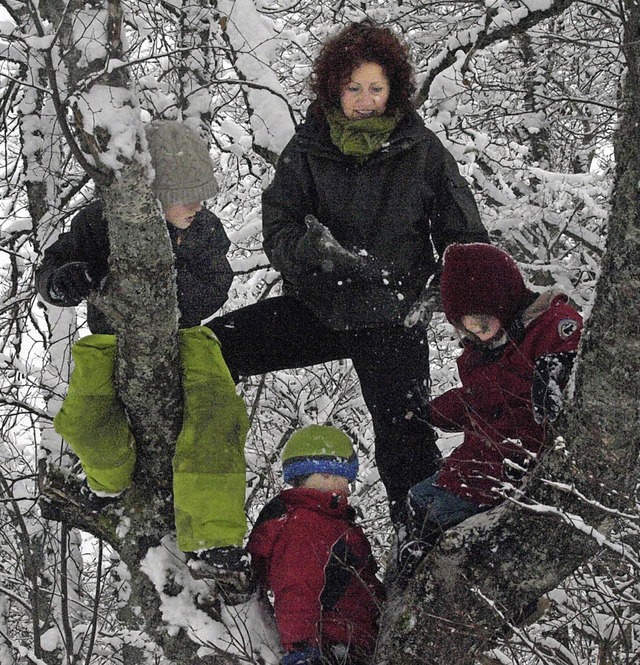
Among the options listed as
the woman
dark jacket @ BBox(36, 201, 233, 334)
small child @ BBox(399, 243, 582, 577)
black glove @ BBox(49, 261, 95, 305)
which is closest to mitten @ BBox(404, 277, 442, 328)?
the woman

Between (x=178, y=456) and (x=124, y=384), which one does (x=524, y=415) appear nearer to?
(x=178, y=456)

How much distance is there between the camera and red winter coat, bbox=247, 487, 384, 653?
94.0 inches

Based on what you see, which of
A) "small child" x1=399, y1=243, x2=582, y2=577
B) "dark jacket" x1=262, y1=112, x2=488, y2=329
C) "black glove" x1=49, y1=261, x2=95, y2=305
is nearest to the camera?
"black glove" x1=49, y1=261, x2=95, y2=305

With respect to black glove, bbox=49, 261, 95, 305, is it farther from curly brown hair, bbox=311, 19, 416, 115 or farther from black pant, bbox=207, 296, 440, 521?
curly brown hair, bbox=311, 19, 416, 115

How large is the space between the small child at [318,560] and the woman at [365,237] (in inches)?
7.1

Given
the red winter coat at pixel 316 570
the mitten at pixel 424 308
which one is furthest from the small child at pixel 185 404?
the mitten at pixel 424 308

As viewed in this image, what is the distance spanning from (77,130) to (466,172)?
3.54 m

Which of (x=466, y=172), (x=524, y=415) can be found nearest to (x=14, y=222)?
(x=466, y=172)

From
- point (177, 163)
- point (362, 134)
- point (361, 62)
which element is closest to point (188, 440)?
point (177, 163)

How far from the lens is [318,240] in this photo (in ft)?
8.34

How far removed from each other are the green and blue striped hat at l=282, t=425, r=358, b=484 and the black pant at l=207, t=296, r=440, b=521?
0.46 ft

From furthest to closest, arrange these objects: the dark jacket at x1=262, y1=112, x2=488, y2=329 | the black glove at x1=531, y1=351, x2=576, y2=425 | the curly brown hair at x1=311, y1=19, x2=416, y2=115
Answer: the curly brown hair at x1=311, y1=19, x2=416, y2=115 → the dark jacket at x1=262, y1=112, x2=488, y2=329 → the black glove at x1=531, y1=351, x2=576, y2=425

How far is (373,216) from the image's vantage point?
271cm

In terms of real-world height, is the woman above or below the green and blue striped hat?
above
